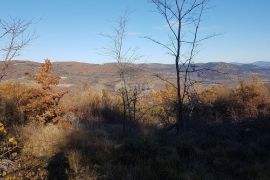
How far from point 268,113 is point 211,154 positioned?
16.2 ft

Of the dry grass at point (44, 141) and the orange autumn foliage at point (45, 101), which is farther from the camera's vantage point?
the orange autumn foliage at point (45, 101)

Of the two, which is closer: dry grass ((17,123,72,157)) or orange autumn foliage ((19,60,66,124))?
dry grass ((17,123,72,157))

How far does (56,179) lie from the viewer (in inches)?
317

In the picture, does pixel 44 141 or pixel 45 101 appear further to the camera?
pixel 45 101

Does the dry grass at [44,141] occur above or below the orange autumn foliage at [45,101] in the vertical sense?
below

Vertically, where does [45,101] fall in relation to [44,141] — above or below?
above

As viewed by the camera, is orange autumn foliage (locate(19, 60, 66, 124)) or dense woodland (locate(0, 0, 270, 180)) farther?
orange autumn foliage (locate(19, 60, 66, 124))

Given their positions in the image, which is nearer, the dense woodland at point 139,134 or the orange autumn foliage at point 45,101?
the dense woodland at point 139,134

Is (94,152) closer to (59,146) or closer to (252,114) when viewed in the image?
(59,146)

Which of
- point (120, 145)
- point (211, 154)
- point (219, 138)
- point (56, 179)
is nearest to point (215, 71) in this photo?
point (219, 138)

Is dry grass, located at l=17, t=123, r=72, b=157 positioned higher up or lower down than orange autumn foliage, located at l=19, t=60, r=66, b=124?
lower down

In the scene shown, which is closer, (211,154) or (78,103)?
(211,154)

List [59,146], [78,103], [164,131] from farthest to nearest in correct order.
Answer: [78,103] < [164,131] < [59,146]

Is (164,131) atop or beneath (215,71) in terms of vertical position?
beneath
